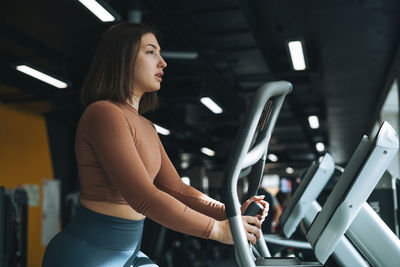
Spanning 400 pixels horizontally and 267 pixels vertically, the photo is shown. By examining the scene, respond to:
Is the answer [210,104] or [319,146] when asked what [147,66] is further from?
[319,146]

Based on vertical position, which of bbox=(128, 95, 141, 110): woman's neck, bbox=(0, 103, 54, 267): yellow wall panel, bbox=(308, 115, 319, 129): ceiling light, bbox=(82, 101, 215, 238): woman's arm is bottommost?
bbox=(82, 101, 215, 238): woman's arm

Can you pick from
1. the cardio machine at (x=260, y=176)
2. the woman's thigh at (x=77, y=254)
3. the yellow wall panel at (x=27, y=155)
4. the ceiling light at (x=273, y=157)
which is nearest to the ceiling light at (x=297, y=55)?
the cardio machine at (x=260, y=176)

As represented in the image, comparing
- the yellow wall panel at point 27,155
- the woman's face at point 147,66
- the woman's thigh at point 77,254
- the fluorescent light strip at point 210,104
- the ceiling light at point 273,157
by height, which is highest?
the ceiling light at point 273,157

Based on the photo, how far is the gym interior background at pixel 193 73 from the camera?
6156 millimetres

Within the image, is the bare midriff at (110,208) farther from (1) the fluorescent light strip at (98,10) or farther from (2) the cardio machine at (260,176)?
(1) the fluorescent light strip at (98,10)

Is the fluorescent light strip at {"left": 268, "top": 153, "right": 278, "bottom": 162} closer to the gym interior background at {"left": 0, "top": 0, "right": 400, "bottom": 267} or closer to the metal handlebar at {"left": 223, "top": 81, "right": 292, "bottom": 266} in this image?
the gym interior background at {"left": 0, "top": 0, "right": 400, "bottom": 267}

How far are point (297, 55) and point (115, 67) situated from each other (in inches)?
189

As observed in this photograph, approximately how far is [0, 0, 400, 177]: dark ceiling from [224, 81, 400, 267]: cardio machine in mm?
4178

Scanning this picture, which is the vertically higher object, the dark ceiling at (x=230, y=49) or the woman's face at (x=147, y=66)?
the dark ceiling at (x=230, y=49)

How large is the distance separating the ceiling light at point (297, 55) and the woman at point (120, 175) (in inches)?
173

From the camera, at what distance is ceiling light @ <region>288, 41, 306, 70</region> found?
5521mm

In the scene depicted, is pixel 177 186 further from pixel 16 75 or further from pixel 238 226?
pixel 16 75

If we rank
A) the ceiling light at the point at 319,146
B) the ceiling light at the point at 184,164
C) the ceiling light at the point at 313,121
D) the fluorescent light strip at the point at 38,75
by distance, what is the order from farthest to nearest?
1. the ceiling light at the point at 184,164
2. the ceiling light at the point at 319,146
3. the ceiling light at the point at 313,121
4. the fluorescent light strip at the point at 38,75

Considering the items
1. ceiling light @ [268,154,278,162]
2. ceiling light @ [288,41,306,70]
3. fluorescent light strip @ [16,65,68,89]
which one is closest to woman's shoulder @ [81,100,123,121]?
ceiling light @ [288,41,306,70]
